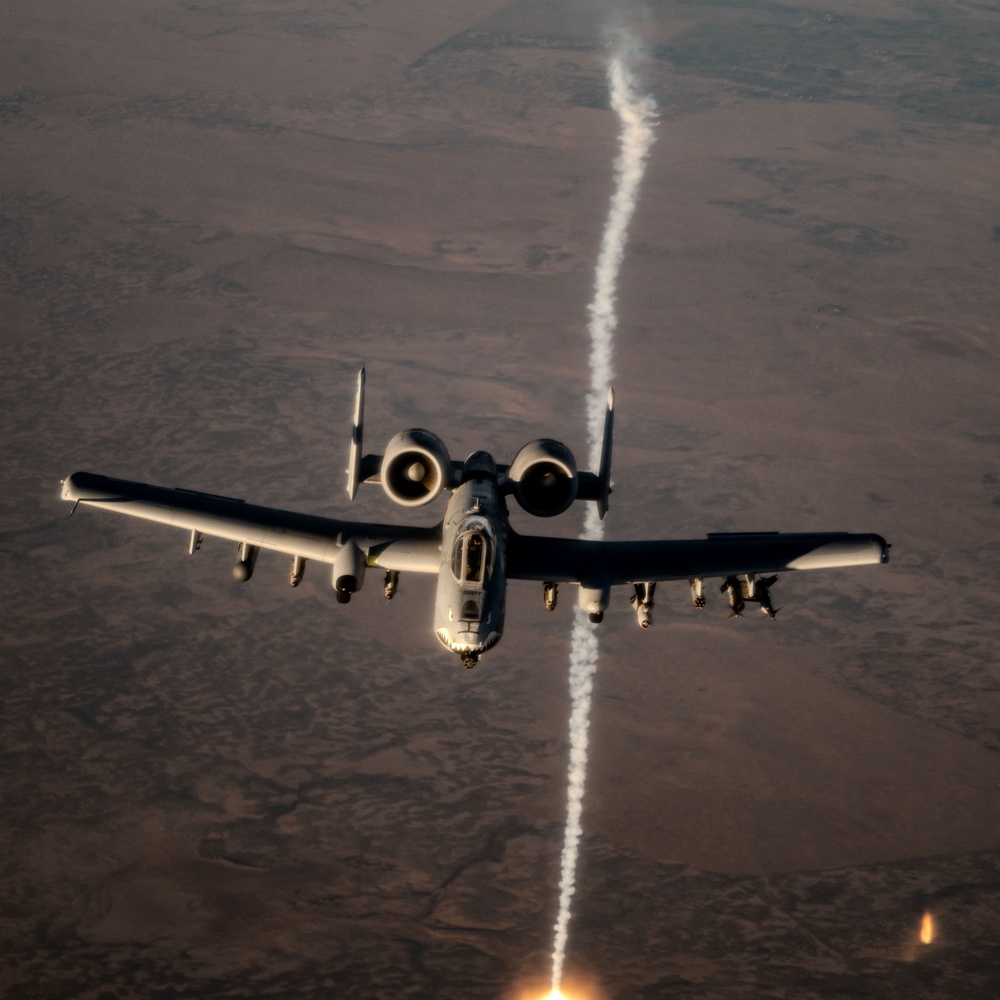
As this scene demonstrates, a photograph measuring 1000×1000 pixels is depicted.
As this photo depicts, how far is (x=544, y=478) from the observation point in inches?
1597

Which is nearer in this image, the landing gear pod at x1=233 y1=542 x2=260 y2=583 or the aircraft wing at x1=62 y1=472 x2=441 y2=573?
the aircraft wing at x1=62 y1=472 x2=441 y2=573

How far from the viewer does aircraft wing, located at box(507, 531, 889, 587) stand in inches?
1542

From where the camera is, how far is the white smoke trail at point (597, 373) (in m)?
71.9

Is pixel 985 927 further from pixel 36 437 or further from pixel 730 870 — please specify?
pixel 36 437

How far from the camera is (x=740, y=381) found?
121 m

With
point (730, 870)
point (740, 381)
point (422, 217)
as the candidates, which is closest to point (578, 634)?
point (730, 870)

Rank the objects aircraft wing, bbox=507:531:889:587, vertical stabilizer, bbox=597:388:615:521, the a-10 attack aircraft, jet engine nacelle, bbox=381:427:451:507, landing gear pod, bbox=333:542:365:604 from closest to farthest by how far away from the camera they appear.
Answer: landing gear pod, bbox=333:542:365:604 → the a-10 attack aircraft → aircraft wing, bbox=507:531:889:587 → jet engine nacelle, bbox=381:427:451:507 → vertical stabilizer, bbox=597:388:615:521

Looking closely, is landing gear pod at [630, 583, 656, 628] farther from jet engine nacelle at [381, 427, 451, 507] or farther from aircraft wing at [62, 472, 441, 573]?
jet engine nacelle at [381, 427, 451, 507]

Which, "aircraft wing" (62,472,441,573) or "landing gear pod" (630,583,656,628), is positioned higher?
"aircraft wing" (62,472,441,573)

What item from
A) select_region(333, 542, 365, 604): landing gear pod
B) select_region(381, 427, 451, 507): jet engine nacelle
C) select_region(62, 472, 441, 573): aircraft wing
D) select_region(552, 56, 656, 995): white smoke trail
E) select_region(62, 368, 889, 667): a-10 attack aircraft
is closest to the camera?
select_region(333, 542, 365, 604): landing gear pod

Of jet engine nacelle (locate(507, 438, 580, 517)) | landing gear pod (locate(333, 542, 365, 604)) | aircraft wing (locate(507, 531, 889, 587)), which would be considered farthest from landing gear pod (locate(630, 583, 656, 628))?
landing gear pod (locate(333, 542, 365, 604))

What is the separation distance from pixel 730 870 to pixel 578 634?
19.9 metres

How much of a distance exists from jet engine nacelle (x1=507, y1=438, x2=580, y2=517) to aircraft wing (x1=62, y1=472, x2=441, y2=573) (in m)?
2.81

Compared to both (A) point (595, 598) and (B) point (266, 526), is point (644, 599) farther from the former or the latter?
(B) point (266, 526)
